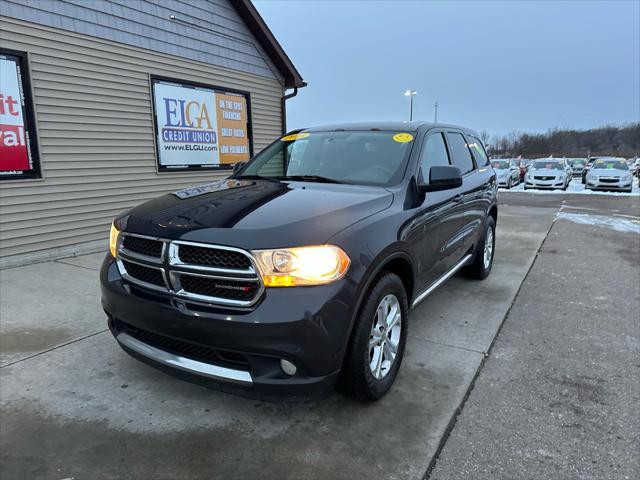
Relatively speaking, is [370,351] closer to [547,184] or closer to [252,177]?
[252,177]

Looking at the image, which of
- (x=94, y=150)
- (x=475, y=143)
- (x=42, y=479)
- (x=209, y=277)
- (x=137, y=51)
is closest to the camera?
(x=42, y=479)

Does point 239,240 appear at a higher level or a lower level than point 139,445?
higher

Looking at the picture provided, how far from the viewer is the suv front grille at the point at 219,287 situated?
2227 millimetres

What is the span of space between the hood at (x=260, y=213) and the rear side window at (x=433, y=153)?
593 millimetres

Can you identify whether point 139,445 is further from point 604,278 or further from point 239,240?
point 604,278

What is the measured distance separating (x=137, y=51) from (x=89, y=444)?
6591 millimetres

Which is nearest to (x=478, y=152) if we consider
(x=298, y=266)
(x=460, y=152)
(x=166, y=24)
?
(x=460, y=152)

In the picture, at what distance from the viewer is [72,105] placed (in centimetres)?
634

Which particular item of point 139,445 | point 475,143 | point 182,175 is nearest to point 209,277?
point 139,445

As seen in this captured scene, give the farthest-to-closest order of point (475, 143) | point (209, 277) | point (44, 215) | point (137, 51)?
point (137, 51) < point (44, 215) < point (475, 143) < point (209, 277)

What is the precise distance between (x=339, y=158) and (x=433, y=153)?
804mm

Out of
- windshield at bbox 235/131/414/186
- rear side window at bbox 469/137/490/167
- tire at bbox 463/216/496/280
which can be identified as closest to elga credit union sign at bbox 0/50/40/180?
windshield at bbox 235/131/414/186

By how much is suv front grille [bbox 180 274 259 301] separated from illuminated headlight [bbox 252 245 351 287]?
103 millimetres

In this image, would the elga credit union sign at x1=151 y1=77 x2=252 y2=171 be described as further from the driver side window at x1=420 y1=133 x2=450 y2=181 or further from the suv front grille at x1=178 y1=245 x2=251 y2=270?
the suv front grille at x1=178 y1=245 x2=251 y2=270
